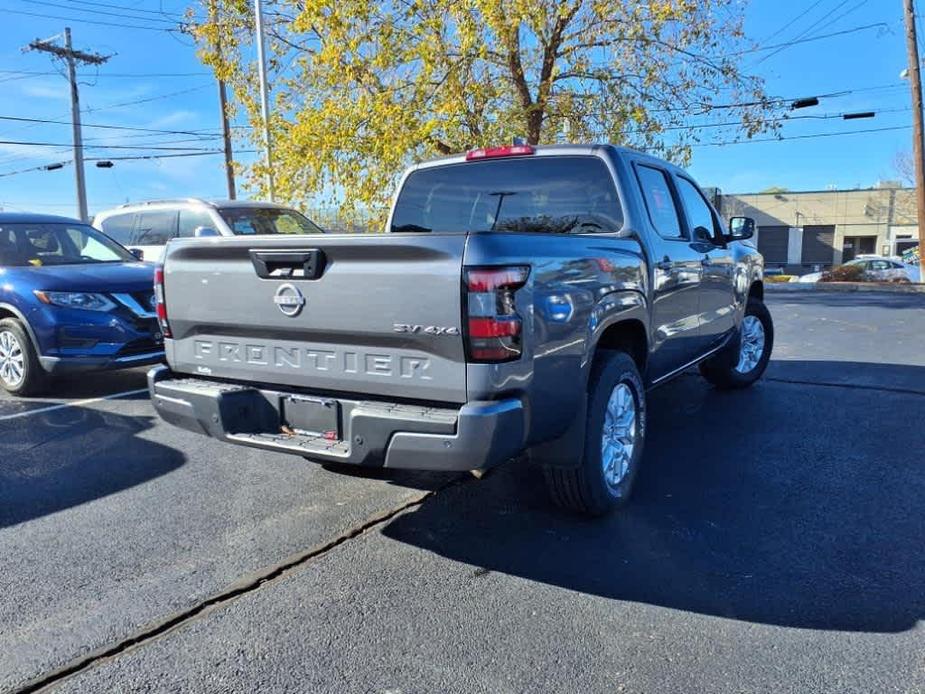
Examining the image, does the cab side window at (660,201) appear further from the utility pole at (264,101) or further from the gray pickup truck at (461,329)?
the utility pole at (264,101)

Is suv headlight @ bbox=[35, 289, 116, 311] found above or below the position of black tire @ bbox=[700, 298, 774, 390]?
above

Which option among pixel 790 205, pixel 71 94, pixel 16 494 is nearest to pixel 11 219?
pixel 16 494

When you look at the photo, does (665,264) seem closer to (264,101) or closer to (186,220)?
(186,220)

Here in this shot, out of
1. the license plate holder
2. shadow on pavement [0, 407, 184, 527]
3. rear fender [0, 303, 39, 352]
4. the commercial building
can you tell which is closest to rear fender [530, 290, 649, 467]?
the license plate holder

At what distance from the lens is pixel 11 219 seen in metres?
7.21

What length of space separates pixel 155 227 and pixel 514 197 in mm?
7750

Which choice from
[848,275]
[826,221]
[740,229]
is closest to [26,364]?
[740,229]

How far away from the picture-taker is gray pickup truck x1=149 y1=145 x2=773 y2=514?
2844 mm

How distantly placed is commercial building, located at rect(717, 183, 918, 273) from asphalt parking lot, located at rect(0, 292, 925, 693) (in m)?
50.9

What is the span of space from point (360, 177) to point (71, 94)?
79.5 feet

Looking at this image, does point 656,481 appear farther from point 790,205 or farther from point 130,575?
point 790,205

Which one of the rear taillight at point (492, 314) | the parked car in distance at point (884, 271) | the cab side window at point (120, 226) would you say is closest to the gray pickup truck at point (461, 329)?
the rear taillight at point (492, 314)

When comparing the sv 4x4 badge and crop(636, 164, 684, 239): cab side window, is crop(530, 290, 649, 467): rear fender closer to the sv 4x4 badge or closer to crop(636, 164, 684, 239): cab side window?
the sv 4x4 badge

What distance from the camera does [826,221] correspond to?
51.5 m
